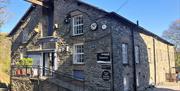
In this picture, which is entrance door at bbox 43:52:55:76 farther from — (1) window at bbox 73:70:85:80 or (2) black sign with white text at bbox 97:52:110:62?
(2) black sign with white text at bbox 97:52:110:62

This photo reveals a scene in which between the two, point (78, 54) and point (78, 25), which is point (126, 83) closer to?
point (78, 54)

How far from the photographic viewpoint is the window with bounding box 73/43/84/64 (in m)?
18.9

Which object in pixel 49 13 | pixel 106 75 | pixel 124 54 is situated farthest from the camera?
pixel 49 13

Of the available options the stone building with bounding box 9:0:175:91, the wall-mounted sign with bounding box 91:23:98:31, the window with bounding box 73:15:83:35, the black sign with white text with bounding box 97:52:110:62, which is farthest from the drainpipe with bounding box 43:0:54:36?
the black sign with white text with bounding box 97:52:110:62

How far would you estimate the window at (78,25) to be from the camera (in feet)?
63.2

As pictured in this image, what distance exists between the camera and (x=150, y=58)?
2486cm

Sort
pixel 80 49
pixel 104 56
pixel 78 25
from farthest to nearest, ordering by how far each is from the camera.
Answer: pixel 78 25 < pixel 80 49 < pixel 104 56

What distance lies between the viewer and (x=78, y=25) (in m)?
19.4

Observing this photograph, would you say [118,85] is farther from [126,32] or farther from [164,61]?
[164,61]

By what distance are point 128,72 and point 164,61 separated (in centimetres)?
1290

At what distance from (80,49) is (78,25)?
2.03 metres

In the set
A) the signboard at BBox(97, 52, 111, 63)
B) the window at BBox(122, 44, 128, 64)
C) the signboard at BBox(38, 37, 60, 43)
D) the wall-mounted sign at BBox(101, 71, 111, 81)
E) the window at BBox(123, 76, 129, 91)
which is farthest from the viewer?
the signboard at BBox(38, 37, 60, 43)

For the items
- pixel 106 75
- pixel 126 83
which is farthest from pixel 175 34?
pixel 106 75

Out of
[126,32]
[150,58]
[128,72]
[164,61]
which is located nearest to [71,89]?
[128,72]
